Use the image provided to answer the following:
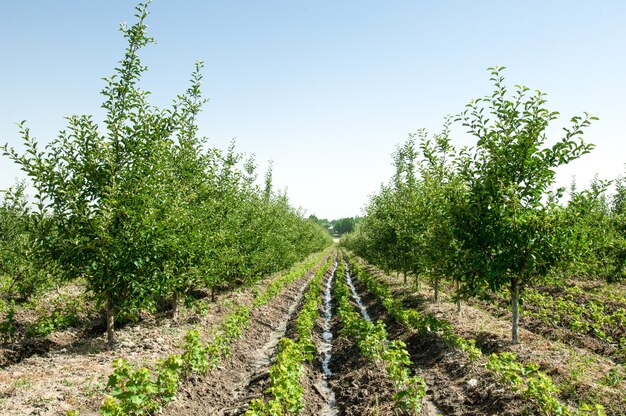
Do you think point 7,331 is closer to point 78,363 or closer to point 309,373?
point 78,363

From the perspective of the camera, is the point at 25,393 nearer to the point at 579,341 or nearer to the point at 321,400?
the point at 321,400

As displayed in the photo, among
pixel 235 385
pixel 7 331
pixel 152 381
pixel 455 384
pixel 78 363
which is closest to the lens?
pixel 152 381

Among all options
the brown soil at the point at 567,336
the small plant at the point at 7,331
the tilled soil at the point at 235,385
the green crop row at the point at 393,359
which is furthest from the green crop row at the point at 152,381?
the brown soil at the point at 567,336

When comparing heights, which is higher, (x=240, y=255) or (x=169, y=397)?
(x=240, y=255)

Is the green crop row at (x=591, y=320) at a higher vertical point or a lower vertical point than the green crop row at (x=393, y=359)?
higher

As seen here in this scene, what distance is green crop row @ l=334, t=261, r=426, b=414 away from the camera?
684 centimetres

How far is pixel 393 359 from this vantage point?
7781 millimetres

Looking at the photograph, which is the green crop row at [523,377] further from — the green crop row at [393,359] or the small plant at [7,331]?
the small plant at [7,331]

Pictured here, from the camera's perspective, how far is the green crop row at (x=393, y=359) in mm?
6836

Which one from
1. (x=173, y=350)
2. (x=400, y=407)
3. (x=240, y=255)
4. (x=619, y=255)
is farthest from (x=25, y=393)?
(x=619, y=255)

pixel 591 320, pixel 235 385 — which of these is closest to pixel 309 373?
pixel 235 385

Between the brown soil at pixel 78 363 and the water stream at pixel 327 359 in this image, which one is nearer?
the brown soil at pixel 78 363

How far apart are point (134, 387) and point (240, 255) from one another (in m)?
11.2

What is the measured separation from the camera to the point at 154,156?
914cm
